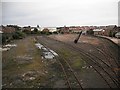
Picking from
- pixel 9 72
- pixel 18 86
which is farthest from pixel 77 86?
pixel 9 72

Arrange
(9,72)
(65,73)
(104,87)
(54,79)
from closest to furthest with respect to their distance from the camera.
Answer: (104,87) → (54,79) → (65,73) → (9,72)

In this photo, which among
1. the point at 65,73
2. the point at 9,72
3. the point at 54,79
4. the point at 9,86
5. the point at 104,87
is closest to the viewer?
the point at 104,87

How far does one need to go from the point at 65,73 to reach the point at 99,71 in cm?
204

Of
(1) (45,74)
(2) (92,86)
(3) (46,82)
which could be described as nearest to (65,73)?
(1) (45,74)

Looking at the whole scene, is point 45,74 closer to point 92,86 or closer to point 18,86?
point 18,86

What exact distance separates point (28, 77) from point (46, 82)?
1420 mm

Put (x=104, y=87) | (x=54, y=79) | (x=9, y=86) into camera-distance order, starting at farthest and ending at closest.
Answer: (x=54, y=79), (x=9, y=86), (x=104, y=87)

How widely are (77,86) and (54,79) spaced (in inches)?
66.1

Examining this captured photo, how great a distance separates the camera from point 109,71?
10.7m

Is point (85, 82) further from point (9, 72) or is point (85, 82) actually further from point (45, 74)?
point (9, 72)

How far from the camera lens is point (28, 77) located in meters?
9.97

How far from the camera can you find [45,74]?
34.7ft

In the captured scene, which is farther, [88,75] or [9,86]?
[88,75]

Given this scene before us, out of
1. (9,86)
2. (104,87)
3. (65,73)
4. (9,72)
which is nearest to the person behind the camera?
(104,87)
